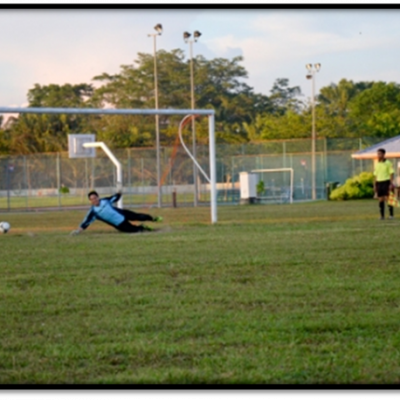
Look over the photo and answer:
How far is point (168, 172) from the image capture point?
4197 centimetres

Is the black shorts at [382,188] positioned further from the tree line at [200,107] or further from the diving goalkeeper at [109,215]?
the tree line at [200,107]

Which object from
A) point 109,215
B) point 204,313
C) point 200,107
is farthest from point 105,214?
point 200,107

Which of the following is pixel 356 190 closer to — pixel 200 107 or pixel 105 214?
pixel 105 214

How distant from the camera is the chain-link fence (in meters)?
41.5

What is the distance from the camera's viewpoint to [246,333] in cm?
703

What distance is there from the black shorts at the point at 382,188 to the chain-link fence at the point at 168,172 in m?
19.5

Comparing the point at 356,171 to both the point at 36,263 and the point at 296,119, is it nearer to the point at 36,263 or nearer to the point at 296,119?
the point at 296,119

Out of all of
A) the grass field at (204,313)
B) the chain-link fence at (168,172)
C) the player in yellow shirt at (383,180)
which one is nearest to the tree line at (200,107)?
the chain-link fence at (168,172)

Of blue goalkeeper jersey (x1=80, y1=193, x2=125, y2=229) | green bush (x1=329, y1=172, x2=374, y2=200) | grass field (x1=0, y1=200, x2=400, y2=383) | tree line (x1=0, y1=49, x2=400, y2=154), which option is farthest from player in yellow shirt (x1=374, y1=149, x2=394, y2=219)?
tree line (x1=0, y1=49, x2=400, y2=154)

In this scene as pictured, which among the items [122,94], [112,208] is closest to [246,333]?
[112,208]

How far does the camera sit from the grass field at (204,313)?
597cm
